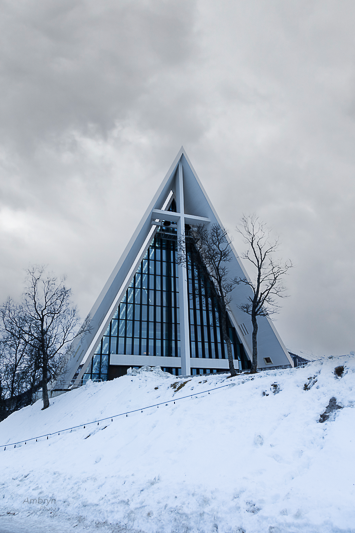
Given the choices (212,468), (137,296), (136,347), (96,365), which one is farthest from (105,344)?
(212,468)

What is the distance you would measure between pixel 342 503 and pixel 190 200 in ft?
98.7

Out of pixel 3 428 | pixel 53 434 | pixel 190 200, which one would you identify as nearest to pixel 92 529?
pixel 53 434

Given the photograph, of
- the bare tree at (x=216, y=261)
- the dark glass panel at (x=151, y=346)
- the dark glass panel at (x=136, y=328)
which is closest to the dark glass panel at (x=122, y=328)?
the dark glass panel at (x=136, y=328)

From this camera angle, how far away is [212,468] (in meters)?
6.52

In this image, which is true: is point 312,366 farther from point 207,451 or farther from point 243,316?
point 243,316

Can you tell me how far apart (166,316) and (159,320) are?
34.0 inches

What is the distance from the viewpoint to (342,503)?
4660 mm

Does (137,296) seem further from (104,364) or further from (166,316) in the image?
(104,364)

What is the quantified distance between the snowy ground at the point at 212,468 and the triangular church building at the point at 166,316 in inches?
573

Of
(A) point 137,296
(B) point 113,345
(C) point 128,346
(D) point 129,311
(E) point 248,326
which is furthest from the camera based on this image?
(A) point 137,296

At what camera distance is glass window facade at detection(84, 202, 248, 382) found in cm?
2878

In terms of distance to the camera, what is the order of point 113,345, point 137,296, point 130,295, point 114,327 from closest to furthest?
point 113,345 < point 114,327 < point 130,295 < point 137,296

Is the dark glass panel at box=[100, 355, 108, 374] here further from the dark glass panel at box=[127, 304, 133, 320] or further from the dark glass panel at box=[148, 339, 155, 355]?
the dark glass panel at box=[127, 304, 133, 320]

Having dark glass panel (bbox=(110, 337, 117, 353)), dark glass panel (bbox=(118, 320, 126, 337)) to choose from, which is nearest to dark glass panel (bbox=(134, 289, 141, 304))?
dark glass panel (bbox=(118, 320, 126, 337))
